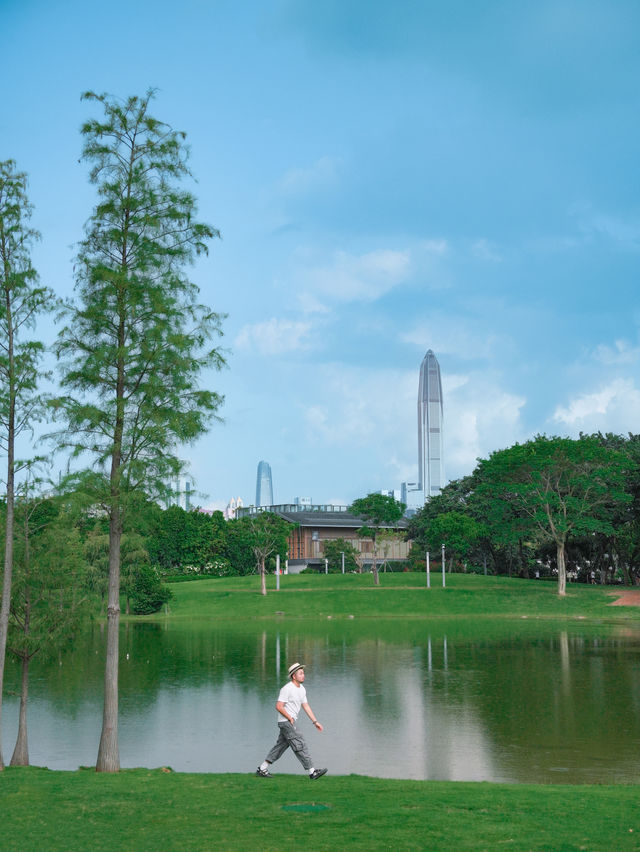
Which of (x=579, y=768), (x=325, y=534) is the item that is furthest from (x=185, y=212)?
(x=325, y=534)

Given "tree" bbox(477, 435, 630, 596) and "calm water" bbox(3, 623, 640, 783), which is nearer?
"calm water" bbox(3, 623, 640, 783)

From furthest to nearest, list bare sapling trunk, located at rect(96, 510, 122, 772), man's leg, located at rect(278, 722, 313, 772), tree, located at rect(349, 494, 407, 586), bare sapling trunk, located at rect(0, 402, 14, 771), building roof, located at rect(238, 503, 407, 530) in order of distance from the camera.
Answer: building roof, located at rect(238, 503, 407, 530) → tree, located at rect(349, 494, 407, 586) → bare sapling trunk, located at rect(96, 510, 122, 772) → bare sapling trunk, located at rect(0, 402, 14, 771) → man's leg, located at rect(278, 722, 313, 772)

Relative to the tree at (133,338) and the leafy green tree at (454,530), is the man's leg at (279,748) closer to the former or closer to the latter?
the tree at (133,338)

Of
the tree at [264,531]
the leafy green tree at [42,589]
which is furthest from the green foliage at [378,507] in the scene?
the leafy green tree at [42,589]

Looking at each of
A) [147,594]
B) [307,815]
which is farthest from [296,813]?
[147,594]

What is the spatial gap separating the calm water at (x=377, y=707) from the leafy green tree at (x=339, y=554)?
55387mm

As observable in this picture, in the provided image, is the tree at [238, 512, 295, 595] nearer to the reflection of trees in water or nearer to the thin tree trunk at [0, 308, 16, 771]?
the reflection of trees in water

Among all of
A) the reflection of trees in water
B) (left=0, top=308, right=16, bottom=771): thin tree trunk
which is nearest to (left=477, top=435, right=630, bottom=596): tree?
the reflection of trees in water

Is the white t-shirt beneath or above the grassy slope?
Answer: above

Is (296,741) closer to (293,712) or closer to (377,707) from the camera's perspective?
(293,712)

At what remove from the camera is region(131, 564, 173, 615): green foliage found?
7188 cm

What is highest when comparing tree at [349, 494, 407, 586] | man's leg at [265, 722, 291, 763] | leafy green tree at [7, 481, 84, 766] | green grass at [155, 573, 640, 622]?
tree at [349, 494, 407, 586]

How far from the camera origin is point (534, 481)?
74.9 meters

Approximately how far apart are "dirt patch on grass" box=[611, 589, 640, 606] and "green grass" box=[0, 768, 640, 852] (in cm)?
5745
